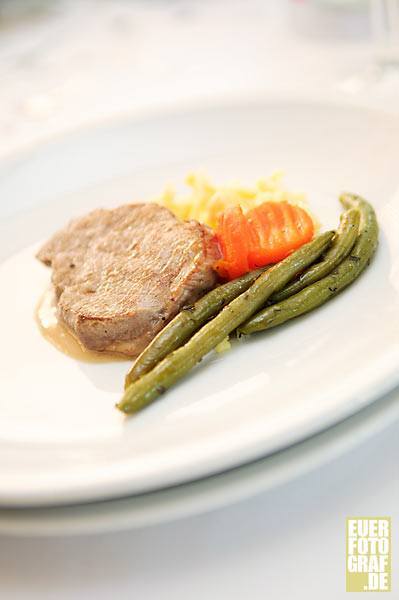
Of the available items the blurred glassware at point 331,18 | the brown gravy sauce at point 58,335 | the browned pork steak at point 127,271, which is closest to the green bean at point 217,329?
the browned pork steak at point 127,271

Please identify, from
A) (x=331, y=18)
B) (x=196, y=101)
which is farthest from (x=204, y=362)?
(x=331, y=18)

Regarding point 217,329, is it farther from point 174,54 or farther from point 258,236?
point 174,54

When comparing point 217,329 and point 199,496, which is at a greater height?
point 217,329

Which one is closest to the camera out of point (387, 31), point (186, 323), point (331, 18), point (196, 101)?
point (186, 323)

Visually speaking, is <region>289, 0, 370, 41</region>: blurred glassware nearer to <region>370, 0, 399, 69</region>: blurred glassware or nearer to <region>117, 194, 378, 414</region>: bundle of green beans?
<region>370, 0, 399, 69</region>: blurred glassware

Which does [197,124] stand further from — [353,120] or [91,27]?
[91,27]

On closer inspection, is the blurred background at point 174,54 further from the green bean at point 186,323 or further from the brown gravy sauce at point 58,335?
the green bean at point 186,323
